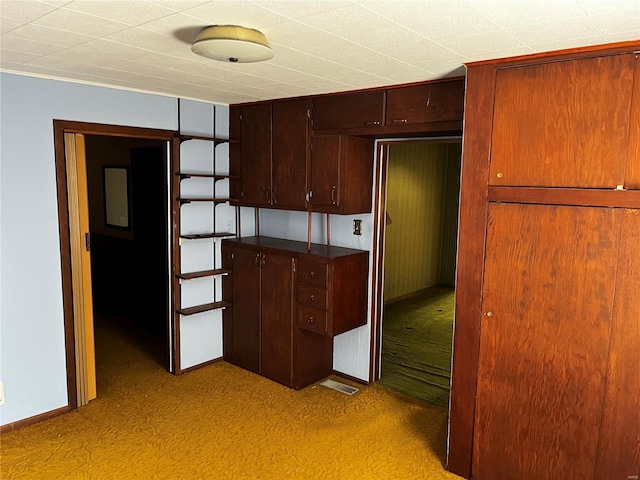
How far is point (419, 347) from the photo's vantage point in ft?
15.4

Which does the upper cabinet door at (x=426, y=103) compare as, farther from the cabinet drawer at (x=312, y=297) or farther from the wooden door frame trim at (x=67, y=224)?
the wooden door frame trim at (x=67, y=224)

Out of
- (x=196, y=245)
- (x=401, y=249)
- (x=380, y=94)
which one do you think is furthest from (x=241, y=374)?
(x=401, y=249)

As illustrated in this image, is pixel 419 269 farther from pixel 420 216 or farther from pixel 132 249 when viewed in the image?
pixel 132 249

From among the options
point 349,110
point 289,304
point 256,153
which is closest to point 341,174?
point 349,110

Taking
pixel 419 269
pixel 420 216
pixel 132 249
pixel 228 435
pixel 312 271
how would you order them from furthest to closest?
pixel 419 269, pixel 420 216, pixel 132 249, pixel 312 271, pixel 228 435

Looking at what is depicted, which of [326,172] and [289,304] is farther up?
[326,172]

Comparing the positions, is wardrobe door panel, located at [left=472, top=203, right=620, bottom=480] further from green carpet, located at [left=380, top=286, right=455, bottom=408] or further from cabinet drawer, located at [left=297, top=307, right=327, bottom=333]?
cabinet drawer, located at [left=297, top=307, right=327, bottom=333]

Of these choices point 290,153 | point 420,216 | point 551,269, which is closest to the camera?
point 551,269

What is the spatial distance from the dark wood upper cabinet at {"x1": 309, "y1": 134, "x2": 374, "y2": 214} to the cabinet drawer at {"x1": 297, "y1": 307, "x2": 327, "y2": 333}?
0.74 meters

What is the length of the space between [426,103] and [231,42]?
1418 mm

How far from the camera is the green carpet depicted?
383 cm

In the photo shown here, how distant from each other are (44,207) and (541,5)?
296 cm

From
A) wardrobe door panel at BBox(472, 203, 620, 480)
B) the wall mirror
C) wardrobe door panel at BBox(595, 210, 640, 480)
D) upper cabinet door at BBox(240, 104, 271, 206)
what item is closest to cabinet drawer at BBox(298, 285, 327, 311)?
upper cabinet door at BBox(240, 104, 271, 206)

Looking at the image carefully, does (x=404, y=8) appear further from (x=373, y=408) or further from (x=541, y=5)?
(x=373, y=408)
